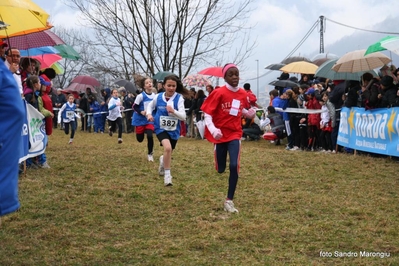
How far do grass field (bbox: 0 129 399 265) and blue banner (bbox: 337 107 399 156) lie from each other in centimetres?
89

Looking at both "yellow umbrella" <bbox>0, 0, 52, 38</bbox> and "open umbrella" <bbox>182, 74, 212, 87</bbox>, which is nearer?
"yellow umbrella" <bbox>0, 0, 52, 38</bbox>

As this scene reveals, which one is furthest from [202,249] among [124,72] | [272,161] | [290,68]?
[124,72]

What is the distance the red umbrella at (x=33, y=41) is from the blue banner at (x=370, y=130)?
7114mm

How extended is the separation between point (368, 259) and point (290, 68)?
48.7 feet

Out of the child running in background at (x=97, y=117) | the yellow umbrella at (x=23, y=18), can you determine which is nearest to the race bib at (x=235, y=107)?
the yellow umbrella at (x=23, y=18)

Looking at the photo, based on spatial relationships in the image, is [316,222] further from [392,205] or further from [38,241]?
[38,241]

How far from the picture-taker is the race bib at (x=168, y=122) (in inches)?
381

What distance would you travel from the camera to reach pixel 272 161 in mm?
12508

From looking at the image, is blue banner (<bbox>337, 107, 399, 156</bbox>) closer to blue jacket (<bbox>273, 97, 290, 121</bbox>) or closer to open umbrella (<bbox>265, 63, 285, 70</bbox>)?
blue jacket (<bbox>273, 97, 290, 121</bbox>)

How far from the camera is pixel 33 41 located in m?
11.7

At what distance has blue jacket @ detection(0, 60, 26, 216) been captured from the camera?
11.4 ft

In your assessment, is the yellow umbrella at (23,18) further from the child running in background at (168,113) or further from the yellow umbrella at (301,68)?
the yellow umbrella at (301,68)

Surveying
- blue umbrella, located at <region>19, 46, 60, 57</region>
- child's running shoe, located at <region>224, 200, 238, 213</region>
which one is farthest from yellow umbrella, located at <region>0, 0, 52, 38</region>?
blue umbrella, located at <region>19, 46, 60, 57</region>

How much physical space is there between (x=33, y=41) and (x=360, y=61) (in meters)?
7.91
